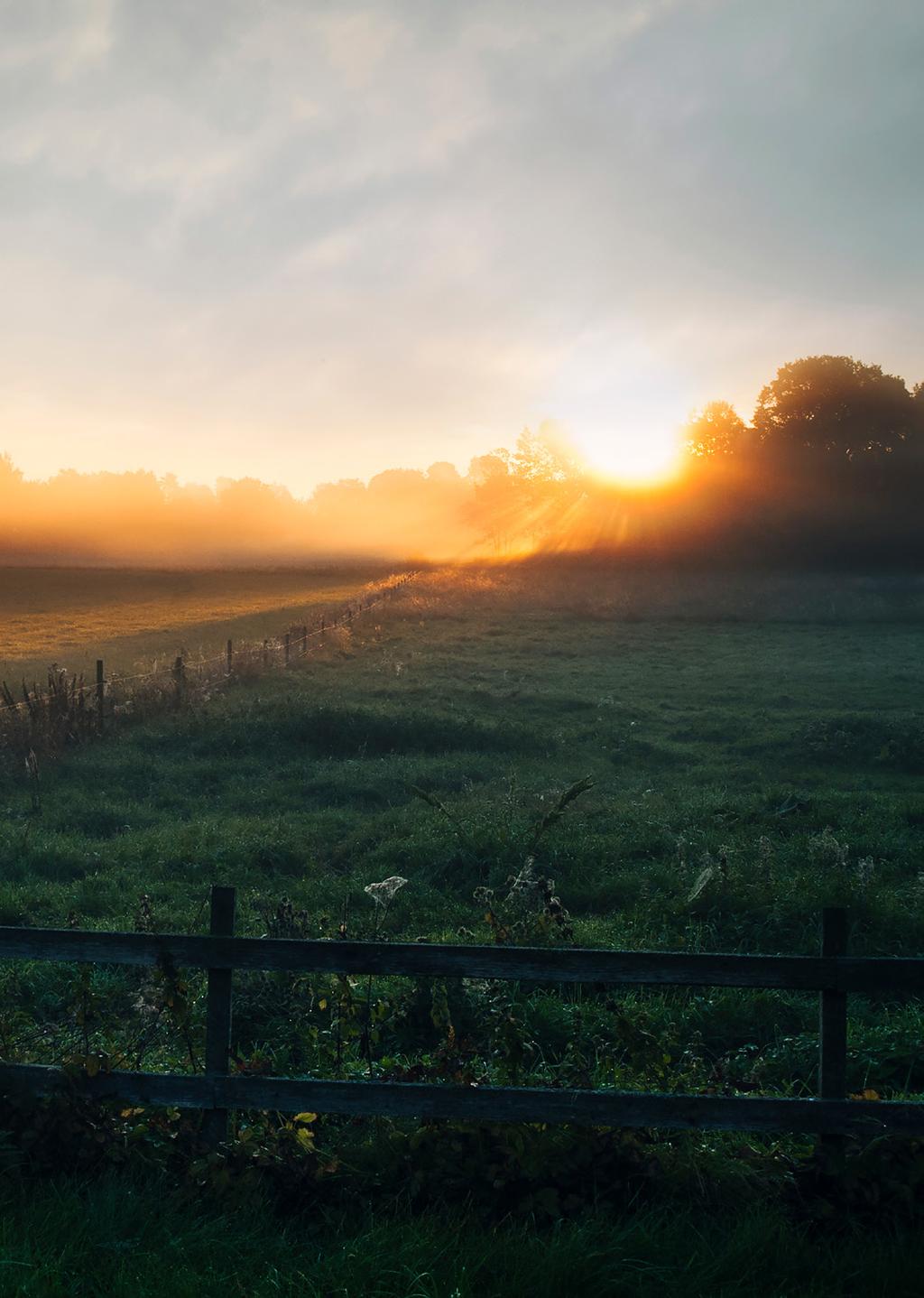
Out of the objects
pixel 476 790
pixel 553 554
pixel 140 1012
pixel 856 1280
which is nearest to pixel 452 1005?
pixel 140 1012

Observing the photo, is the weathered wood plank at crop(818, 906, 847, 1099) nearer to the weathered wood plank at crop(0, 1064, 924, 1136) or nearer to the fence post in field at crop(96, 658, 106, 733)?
the weathered wood plank at crop(0, 1064, 924, 1136)

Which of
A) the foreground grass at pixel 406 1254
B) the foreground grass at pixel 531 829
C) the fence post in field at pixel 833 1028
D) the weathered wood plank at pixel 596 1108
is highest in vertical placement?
the fence post in field at pixel 833 1028

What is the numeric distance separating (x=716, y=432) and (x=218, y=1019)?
6540 centimetres

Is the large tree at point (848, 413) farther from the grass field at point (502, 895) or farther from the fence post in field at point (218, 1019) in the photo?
the fence post in field at point (218, 1019)

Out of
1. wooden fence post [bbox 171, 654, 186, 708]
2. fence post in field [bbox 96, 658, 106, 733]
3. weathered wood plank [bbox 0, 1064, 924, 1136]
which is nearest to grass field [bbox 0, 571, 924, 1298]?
weathered wood plank [bbox 0, 1064, 924, 1136]

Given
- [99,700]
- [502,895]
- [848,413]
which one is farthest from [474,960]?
[848,413]

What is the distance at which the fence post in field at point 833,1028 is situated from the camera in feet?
15.9

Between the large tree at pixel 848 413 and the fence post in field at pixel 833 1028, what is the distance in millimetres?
61520

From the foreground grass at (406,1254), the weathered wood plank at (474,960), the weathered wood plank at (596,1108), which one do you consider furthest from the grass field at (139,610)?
the foreground grass at (406,1254)

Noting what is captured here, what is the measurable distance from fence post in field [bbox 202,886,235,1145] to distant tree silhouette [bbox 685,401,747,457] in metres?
63.3

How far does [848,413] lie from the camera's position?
2436 inches

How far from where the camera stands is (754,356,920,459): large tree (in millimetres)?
61500

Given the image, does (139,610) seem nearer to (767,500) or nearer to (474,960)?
(767,500)

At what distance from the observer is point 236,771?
17.6 metres
